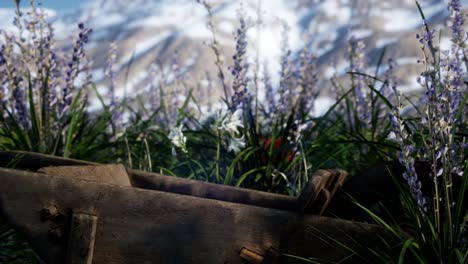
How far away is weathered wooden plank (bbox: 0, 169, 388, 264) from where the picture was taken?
8.04 feet

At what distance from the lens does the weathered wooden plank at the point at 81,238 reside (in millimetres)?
2447

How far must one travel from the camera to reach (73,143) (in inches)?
182

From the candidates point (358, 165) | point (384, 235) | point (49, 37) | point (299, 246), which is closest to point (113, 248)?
point (299, 246)

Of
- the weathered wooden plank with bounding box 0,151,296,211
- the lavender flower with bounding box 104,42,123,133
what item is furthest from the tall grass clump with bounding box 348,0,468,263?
the lavender flower with bounding box 104,42,123,133

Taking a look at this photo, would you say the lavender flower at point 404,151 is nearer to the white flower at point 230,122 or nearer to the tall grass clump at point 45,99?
the white flower at point 230,122

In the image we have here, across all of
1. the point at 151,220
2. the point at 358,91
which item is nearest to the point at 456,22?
the point at 358,91

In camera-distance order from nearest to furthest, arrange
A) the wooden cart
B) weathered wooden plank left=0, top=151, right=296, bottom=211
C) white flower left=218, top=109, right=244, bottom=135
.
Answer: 1. the wooden cart
2. weathered wooden plank left=0, top=151, right=296, bottom=211
3. white flower left=218, top=109, right=244, bottom=135

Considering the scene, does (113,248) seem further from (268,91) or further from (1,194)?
(268,91)

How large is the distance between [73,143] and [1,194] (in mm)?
2182

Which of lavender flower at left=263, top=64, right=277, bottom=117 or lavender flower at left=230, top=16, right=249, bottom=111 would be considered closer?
lavender flower at left=230, top=16, right=249, bottom=111

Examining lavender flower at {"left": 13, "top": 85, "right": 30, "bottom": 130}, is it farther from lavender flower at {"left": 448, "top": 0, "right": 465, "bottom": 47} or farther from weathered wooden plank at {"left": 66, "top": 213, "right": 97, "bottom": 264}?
lavender flower at {"left": 448, "top": 0, "right": 465, "bottom": 47}

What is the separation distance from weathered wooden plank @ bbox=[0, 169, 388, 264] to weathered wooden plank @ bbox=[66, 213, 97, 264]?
0.04m

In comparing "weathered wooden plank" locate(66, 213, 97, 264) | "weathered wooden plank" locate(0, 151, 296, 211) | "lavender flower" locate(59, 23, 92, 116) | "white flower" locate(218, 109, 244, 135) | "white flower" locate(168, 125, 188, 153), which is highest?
"lavender flower" locate(59, 23, 92, 116)

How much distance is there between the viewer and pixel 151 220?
97.7 inches
